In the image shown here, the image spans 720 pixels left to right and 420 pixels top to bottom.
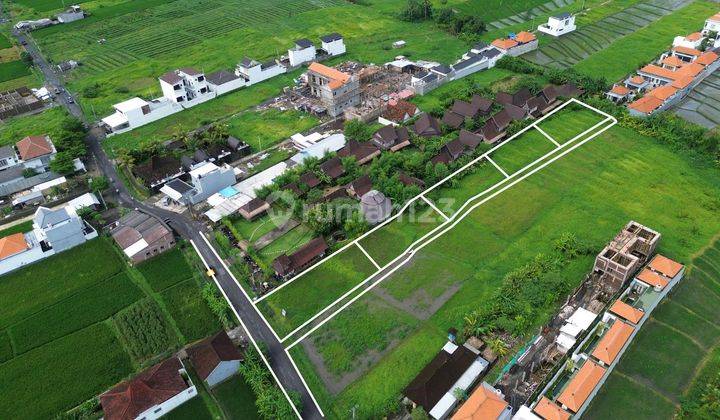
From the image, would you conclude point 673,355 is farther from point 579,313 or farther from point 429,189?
point 429,189

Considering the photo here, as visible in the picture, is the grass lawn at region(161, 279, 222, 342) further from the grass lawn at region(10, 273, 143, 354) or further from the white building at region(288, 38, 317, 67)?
the white building at region(288, 38, 317, 67)

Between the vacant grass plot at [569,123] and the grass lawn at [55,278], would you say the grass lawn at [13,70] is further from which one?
the vacant grass plot at [569,123]

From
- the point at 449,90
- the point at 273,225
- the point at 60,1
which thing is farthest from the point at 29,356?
the point at 60,1

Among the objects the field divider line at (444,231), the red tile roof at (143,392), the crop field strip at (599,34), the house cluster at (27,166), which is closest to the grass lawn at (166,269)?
the red tile roof at (143,392)

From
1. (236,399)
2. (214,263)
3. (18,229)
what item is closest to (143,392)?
(236,399)

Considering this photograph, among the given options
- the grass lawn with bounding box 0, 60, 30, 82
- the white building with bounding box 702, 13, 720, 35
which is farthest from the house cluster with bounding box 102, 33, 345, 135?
the white building with bounding box 702, 13, 720, 35

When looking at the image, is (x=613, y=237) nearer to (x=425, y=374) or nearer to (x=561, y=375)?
(x=561, y=375)
